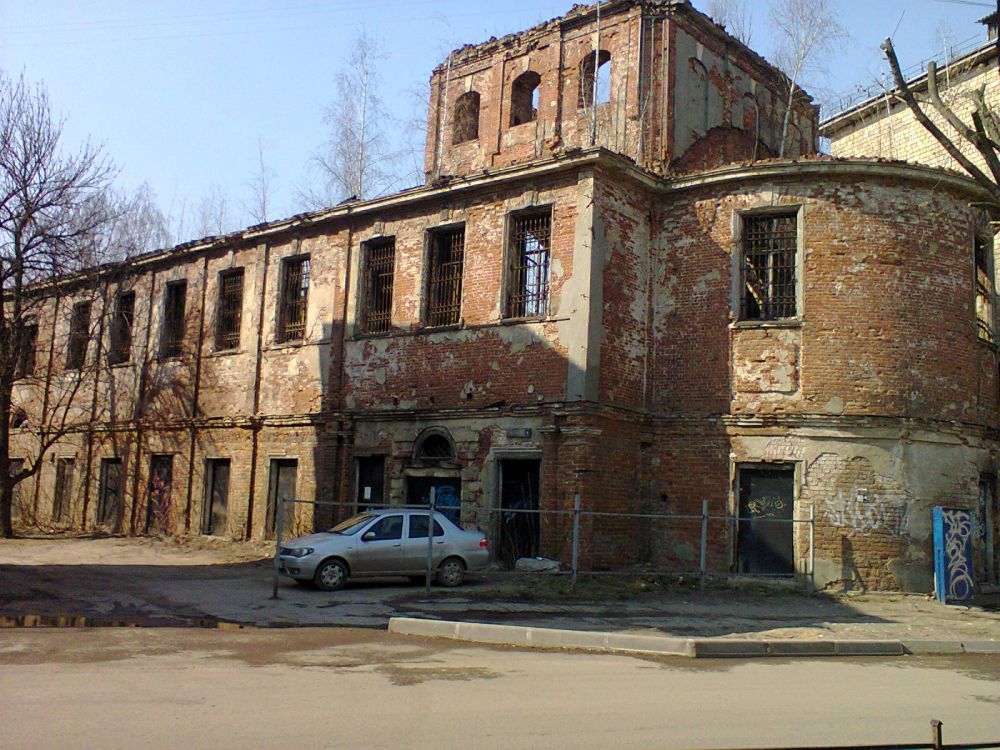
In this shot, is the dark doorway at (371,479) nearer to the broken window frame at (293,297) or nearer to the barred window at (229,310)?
the broken window frame at (293,297)

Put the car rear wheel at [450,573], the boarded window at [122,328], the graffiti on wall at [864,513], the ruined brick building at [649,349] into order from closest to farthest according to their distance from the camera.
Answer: the car rear wheel at [450,573]
the graffiti on wall at [864,513]
the ruined brick building at [649,349]
the boarded window at [122,328]

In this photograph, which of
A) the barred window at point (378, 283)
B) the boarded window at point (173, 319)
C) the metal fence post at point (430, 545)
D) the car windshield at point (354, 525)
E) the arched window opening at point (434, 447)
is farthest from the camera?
the boarded window at point (173, 319)

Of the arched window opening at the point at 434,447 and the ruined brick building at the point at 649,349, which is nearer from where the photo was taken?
the ruined brick building at the point at 649,349

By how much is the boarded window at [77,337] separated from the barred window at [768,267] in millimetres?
20641

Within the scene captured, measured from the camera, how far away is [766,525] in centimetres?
1681

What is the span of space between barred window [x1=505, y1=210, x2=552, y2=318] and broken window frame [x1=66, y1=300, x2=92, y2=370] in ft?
53.8

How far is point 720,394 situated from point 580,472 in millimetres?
3203

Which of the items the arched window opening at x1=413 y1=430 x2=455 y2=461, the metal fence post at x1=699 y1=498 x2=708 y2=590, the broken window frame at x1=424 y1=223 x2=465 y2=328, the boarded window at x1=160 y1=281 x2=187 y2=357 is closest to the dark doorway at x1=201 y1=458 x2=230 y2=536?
the boarded window at x1=160 y1=281 x2=187 y2=357

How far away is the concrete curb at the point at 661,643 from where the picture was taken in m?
10.5

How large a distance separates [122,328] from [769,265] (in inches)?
760

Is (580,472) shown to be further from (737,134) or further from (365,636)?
(737,134)

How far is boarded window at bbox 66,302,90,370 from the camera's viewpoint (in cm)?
2852

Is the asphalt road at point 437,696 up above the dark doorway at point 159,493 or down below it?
below

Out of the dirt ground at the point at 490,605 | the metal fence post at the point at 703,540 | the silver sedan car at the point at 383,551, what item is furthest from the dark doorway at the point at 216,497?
the metal fence post at the point at 703,540
